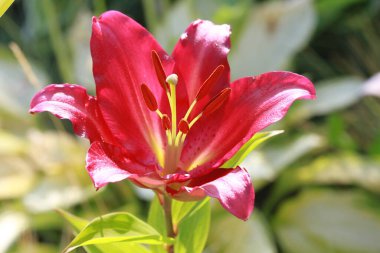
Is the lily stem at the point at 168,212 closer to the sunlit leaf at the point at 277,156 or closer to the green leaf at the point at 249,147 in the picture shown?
the green leaf at the point at 249,147

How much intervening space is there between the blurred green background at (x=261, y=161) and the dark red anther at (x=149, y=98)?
0.77 metres

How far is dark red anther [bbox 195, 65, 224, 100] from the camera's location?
498 millimetres

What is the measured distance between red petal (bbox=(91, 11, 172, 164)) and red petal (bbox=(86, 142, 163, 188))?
0.02m

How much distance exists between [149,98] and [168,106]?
53 millimetres

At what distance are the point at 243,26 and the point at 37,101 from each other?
1.19m

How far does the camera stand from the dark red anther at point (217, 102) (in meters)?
0.50

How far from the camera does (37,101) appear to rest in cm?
47

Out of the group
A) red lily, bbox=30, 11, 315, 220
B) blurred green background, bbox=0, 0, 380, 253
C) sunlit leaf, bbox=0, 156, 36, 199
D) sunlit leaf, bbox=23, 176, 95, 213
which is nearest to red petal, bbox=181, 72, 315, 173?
red lily, bbox=30, 11, 315, 220

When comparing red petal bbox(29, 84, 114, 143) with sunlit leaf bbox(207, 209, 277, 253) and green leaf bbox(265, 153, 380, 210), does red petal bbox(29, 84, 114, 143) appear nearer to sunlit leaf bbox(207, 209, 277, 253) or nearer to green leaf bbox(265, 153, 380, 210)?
sunlit leaf bbox(207, 209, 277, 253)

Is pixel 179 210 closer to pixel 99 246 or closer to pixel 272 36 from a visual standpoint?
pixel 99 246

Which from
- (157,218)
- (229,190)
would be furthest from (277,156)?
(229,190)

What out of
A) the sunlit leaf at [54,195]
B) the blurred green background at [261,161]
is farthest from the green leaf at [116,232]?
the sunlit leaf at [54,195]

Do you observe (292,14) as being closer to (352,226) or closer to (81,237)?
(352,226)

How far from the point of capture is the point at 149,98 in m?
0.50
